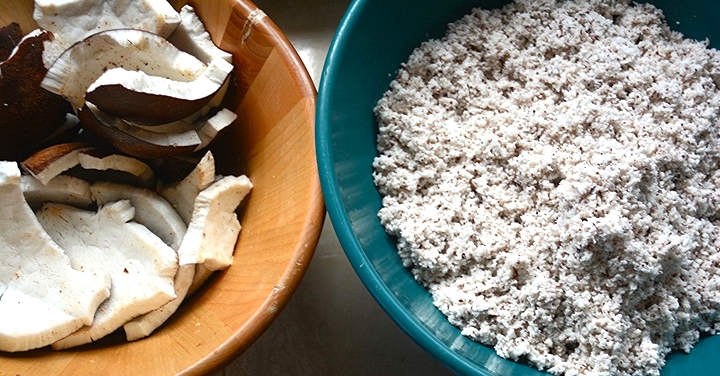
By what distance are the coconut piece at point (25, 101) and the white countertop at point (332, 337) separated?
464mm

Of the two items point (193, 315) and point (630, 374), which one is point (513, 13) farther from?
point (193, 315)

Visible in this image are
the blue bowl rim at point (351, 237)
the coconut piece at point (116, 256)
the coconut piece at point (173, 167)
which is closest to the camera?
the blue bowl rim at point (351, 237)

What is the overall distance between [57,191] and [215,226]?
0.23 metres

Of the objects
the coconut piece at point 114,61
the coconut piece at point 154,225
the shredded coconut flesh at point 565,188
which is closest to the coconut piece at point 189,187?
the coconut piece at point 154,225

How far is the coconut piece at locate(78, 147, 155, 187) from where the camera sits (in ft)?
2.73

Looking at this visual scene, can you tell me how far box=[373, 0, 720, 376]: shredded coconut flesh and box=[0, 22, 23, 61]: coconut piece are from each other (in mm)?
521

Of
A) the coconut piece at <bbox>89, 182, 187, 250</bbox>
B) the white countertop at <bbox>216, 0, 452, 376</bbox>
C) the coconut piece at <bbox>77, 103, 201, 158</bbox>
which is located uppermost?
the coconut piece at <bbox>77, 103, 201, 158</bbox>

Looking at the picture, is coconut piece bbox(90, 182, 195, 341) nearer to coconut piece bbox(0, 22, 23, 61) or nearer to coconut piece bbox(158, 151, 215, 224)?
coconut piece bbox(158, 151, 215, 224)

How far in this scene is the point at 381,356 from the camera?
3.32 ft

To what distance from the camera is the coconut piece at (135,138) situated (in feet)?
2.67

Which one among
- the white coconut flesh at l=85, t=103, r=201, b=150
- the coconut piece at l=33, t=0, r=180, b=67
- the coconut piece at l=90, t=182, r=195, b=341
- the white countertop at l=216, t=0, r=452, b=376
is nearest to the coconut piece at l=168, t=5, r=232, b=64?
the coconut piece at l=33, t=0, r=180, b=67

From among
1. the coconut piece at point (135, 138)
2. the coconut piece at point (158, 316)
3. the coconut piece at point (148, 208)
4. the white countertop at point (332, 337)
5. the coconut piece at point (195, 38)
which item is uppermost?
the coconut piece at point (195, 38)

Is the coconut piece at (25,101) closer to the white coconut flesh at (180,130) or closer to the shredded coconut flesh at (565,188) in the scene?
Result: the white coconut flesh at (180,130)

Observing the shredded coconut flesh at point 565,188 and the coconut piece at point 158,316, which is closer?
the shredded coconut flesh at point 565,188
